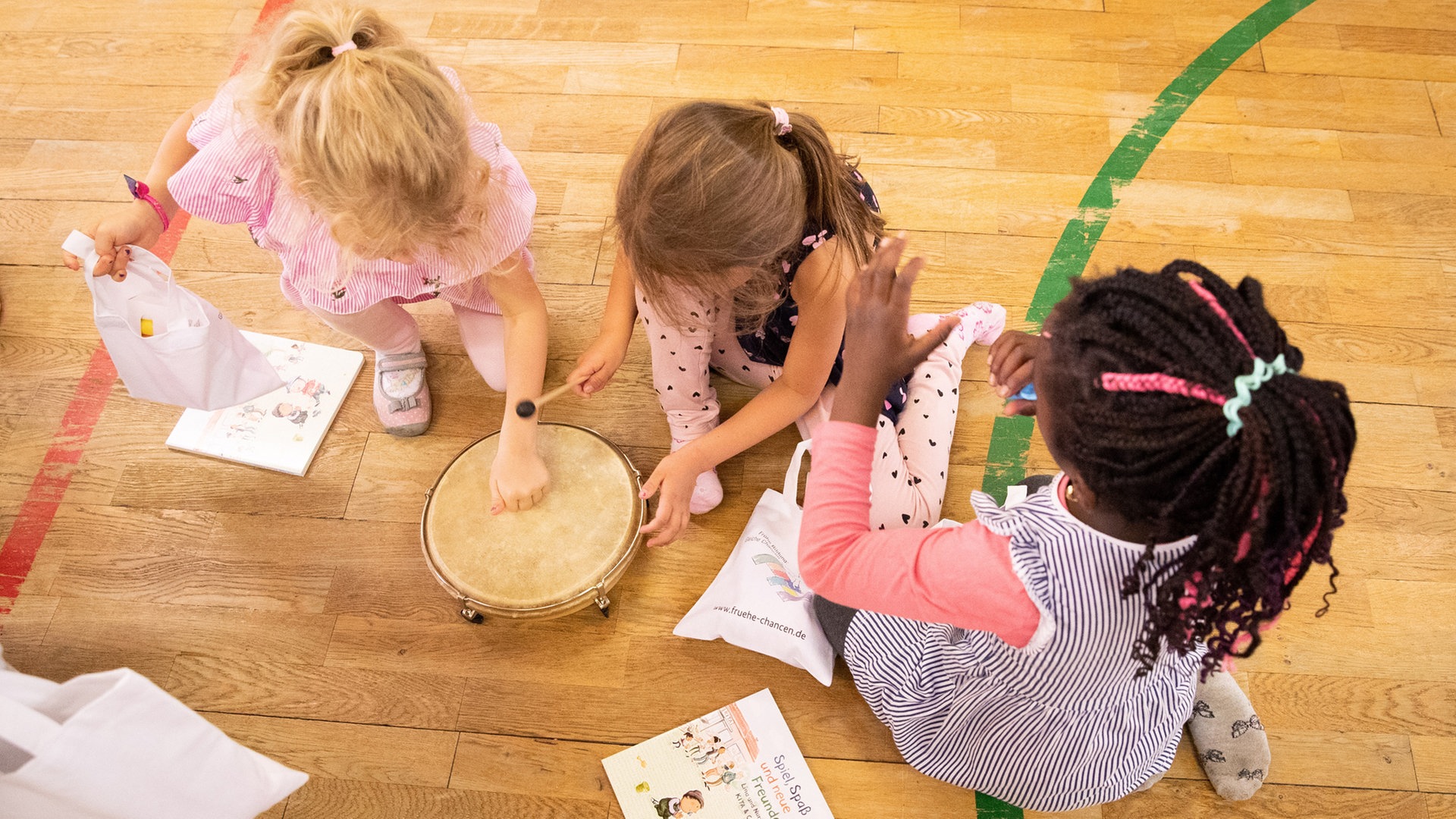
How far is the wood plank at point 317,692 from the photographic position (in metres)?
1.44

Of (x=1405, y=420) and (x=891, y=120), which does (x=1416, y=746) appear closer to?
(x=1405, y=420)

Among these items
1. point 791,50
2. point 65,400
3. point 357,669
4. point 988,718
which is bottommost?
point 357,669

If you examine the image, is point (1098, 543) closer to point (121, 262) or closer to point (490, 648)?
point (490, 648)

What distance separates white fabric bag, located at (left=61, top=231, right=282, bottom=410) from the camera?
1.34 metres

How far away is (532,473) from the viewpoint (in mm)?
1287

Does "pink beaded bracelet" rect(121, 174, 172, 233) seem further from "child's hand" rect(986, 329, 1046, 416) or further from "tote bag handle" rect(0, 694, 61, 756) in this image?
"child's hand" rect(986, 329, 1046, 416)

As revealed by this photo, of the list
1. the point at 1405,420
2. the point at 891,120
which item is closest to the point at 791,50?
the point at 891,120

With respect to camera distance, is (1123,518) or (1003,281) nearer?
(1123,518)

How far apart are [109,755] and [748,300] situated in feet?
2.83

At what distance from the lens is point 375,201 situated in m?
1.15

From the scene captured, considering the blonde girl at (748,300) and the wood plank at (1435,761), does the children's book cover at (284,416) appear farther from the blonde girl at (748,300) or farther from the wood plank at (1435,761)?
the wood plank at (1435,761)

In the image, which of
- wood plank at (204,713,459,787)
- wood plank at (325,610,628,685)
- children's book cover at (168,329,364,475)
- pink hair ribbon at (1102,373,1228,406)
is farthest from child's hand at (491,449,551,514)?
pink hair ribbon at (1102,373,1228,406)

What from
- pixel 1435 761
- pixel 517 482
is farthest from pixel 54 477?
pixel 1435 761

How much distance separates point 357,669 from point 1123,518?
1.18 m
